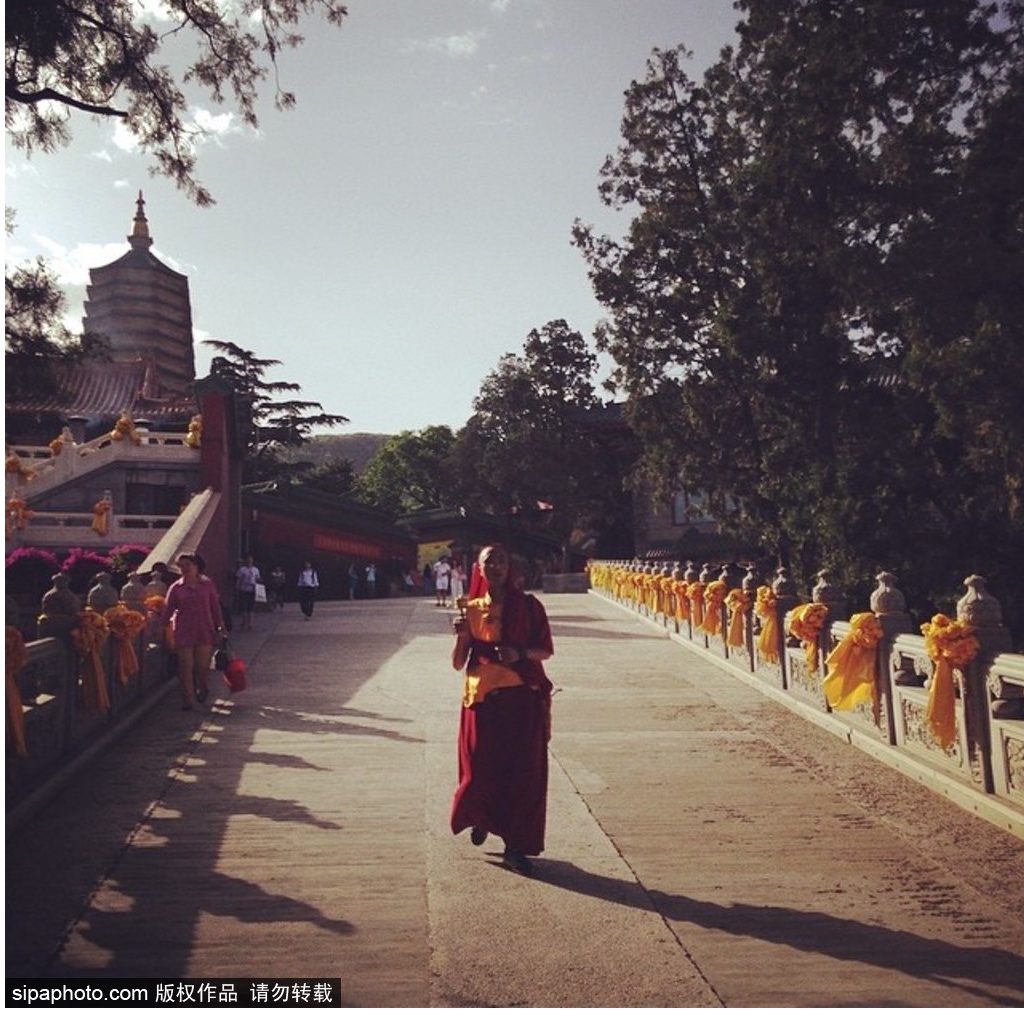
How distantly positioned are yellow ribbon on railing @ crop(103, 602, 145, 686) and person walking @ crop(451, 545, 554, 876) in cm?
407

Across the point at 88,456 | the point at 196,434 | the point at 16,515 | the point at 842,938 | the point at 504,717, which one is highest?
the point at 196,434

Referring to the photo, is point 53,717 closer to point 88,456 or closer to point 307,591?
point 307,591

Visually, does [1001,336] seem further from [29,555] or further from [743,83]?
[29,555]

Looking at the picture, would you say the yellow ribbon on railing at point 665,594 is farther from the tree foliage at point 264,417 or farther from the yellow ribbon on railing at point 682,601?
the tree foliage at point 264,417

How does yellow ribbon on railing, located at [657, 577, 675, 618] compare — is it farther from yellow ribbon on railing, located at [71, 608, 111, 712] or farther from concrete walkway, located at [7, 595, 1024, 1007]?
yellow ribbon on railing, located at [71, 608, 111, 712]

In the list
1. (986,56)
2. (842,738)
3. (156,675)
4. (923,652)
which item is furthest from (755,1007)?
(986,56)

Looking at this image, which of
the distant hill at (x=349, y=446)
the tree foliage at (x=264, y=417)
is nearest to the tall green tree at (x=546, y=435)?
the tree foliage at (x=264, y=417)

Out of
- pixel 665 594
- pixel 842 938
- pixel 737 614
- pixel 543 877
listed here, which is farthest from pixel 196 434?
pixel 842 938

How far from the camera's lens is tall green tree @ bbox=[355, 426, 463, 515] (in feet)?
168

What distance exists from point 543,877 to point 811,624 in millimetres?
4537

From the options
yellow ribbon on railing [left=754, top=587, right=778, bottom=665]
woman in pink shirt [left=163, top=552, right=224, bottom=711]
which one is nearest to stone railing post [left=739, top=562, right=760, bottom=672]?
yellow ribbon on railing [left=754, top=587, right=778, bottom=665]

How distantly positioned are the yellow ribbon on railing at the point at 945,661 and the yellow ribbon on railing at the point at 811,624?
240 cm

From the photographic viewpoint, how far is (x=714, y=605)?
1310 cm

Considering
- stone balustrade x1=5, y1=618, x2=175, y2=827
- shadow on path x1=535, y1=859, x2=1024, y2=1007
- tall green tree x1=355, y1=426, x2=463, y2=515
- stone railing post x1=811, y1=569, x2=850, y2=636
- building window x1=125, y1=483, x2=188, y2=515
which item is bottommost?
shadow on path x1=535, y1=859, x2=1024, y2=1007
